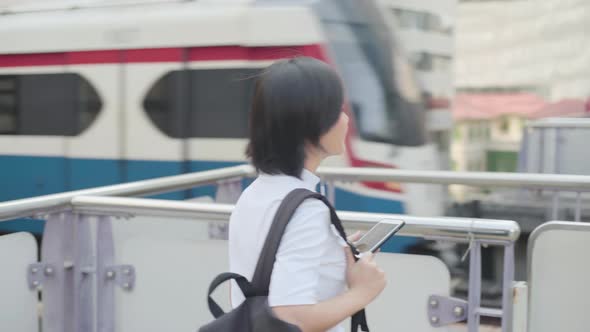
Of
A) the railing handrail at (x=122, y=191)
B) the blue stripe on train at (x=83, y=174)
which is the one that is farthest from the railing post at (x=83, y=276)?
the blue stripe on train at (x=83, y=174)

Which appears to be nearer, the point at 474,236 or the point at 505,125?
the point at 474,236

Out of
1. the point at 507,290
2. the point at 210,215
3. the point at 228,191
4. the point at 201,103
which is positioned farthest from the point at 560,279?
the point at 201,103

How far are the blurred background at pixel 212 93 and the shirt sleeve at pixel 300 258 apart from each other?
4.83 meters

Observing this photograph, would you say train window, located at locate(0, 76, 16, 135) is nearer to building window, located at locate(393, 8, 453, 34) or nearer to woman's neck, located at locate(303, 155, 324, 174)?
building window, located at locate(393, 8, 453, 34)

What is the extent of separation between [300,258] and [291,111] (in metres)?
0.29

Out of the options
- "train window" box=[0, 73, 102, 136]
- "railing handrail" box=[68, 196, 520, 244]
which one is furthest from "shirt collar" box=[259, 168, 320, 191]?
"train window" box=[0, 73, 102, 136]

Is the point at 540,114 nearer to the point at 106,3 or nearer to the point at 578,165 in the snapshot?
the point at 578,165

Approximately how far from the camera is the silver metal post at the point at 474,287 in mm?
2508

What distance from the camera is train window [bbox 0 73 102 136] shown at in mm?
8719

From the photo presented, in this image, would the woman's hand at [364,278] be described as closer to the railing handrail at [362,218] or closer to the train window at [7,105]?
the railing handrail at [362,218]

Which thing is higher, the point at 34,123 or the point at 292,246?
the point at 292,246

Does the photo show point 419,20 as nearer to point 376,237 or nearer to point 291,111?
point 376,237

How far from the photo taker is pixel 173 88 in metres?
8.23

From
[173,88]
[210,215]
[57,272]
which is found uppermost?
[173,88]
